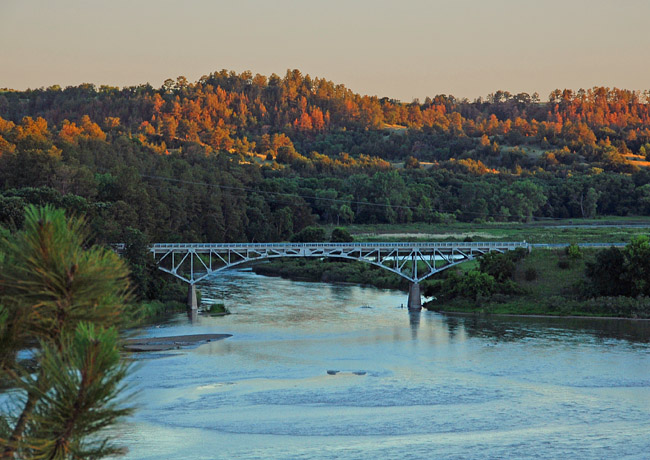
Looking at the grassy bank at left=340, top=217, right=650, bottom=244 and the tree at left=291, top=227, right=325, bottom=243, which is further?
the grassy bank at left=340, top=217, right=650, bottom=244

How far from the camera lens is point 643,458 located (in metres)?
27.9

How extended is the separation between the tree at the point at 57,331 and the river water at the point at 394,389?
10502 mm

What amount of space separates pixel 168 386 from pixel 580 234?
71183 mm

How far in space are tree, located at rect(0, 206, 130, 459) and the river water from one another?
10.5 m

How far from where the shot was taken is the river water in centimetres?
2931

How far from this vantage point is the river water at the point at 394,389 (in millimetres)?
29312

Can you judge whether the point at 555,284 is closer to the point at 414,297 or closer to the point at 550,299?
the point at 550,299

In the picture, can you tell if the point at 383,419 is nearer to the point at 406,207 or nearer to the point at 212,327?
the point at 212,327

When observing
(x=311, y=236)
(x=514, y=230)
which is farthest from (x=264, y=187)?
(x=514, y=230)

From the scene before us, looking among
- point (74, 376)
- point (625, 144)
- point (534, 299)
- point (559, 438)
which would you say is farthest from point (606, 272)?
point (625, 144)

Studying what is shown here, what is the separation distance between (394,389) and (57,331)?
30653 millimetres

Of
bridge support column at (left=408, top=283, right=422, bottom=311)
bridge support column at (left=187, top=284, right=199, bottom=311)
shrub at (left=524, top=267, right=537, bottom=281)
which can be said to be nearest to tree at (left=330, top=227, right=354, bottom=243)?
bridge support column at (left=408, top=283, right=422, bottom=311)

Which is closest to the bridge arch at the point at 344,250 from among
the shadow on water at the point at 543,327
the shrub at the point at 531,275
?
the shrub at the point at 531,275

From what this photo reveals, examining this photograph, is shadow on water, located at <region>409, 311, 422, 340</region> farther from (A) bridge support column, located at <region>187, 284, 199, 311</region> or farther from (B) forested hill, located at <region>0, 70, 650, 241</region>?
(B) forested hill, located at <region>0, 70, 650, 241</region>
